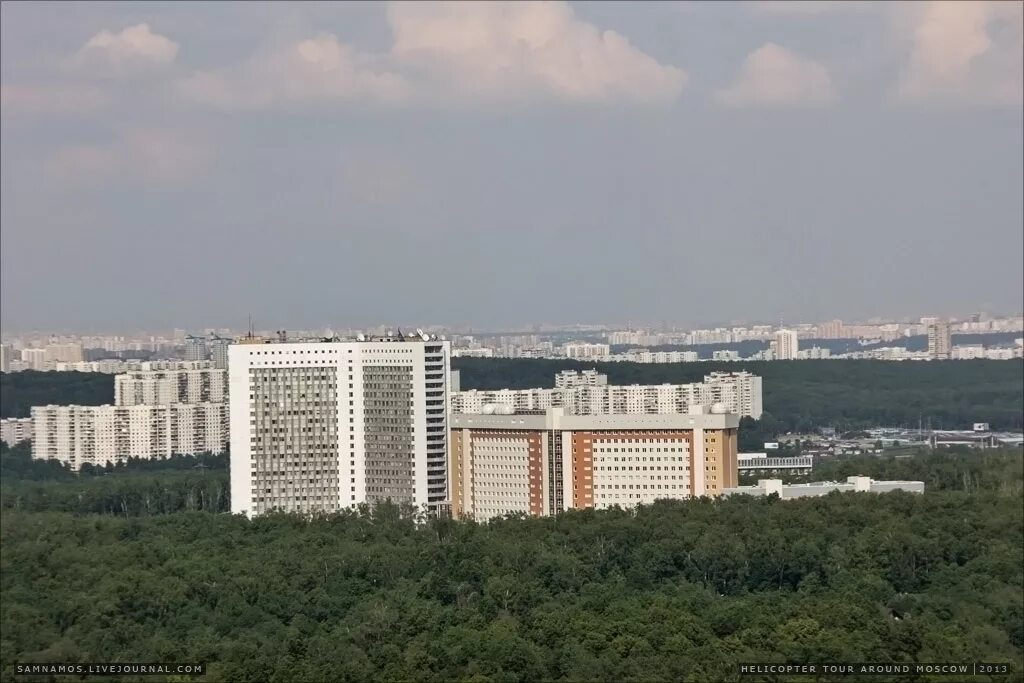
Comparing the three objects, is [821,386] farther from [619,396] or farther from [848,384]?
[619,396]

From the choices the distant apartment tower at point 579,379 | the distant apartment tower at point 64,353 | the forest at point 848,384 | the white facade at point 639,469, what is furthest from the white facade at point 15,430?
the white facade at point 639,469

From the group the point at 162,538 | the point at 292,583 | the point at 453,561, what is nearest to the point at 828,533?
the point at 453,561

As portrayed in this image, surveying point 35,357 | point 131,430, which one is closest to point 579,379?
point 131,430

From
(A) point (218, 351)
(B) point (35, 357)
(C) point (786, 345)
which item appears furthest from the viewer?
(C) point (786, 345)

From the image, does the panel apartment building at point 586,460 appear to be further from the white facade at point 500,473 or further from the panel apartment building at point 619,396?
the panel apartment building at point 619,396

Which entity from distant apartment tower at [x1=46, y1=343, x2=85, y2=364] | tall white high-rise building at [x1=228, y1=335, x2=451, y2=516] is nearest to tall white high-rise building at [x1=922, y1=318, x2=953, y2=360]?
distant apartment tower at [x1=46, y1=343, x2=85, y2=364]

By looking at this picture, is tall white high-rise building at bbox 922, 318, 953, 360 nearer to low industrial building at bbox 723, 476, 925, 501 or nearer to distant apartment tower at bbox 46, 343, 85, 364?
distant apartment tower at bbox 46, 343, 85, 364
